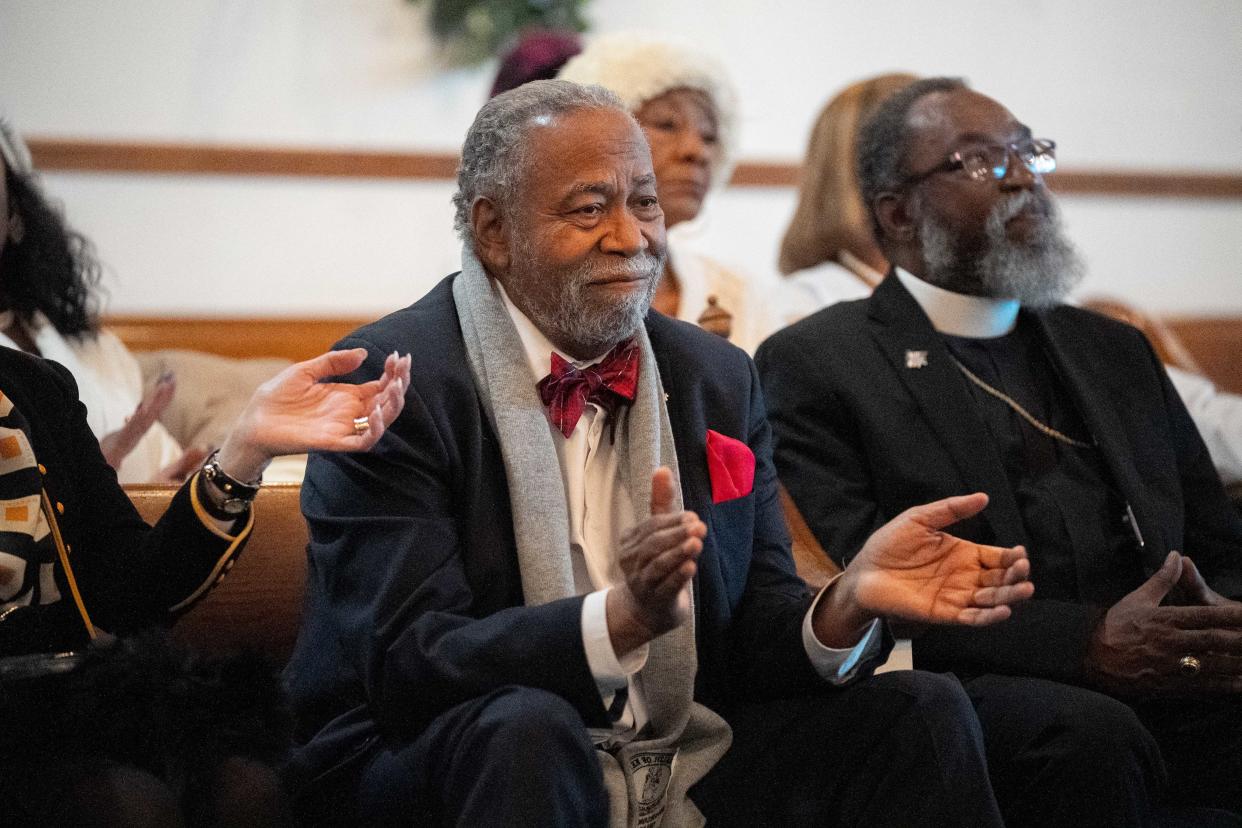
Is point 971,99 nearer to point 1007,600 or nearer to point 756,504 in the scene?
point 756,504

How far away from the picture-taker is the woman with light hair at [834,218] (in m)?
3.74

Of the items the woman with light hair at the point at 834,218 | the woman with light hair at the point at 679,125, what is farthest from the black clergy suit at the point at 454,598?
the woman with light hair at the point at 834,218

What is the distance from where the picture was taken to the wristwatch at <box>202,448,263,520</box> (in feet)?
6.25

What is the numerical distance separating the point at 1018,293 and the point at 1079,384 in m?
0.22

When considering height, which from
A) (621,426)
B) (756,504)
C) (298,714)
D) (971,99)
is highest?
(971,99)

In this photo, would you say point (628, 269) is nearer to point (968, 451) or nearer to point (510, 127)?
point (510, 127)

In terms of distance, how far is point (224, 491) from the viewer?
6.26ft

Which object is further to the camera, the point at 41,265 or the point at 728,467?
the point at 41,265

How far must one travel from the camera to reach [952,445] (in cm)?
254

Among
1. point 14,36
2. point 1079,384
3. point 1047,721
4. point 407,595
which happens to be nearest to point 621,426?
point 407,595

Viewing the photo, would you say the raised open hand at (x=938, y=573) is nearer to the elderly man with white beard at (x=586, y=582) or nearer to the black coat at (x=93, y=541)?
the elderly man with white beard at (x=586, y=582)

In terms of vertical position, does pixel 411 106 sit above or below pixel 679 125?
below

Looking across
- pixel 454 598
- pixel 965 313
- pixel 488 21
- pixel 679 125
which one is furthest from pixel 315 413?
pixel 488 21

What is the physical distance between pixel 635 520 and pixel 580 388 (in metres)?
0.20
